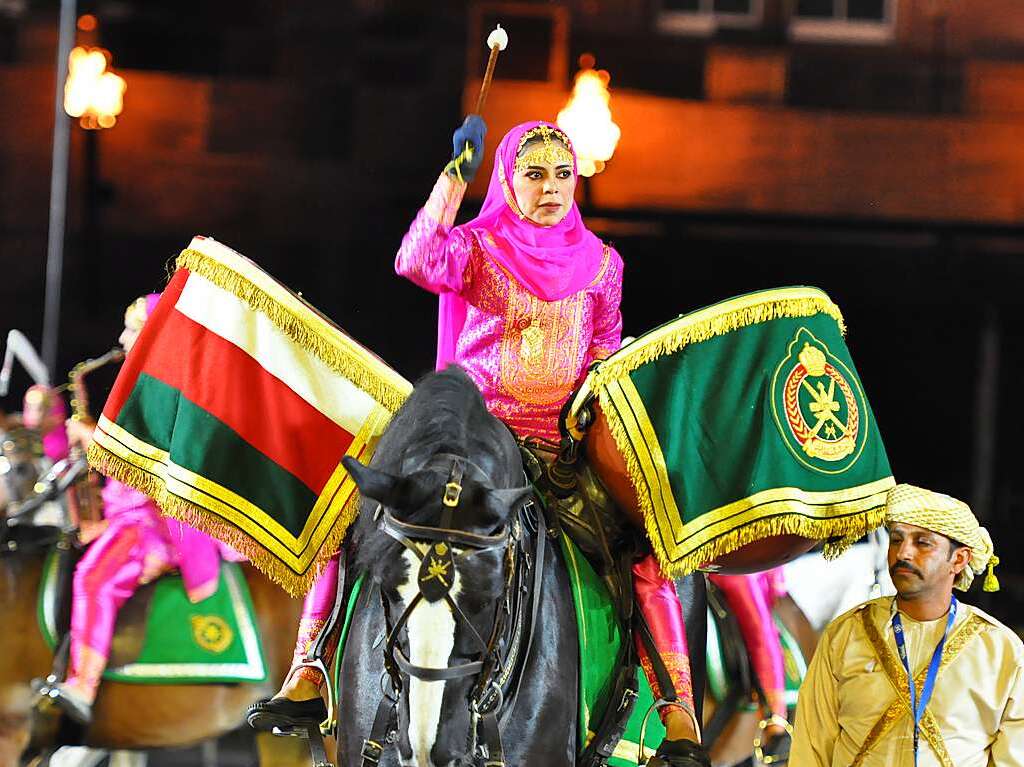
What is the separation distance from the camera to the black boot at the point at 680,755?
4281 mm

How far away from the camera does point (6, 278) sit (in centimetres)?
1127

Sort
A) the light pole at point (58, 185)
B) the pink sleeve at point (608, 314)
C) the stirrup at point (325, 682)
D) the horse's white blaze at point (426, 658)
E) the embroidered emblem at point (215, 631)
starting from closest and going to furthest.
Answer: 1. the horse's white blaze at point (426, 658)
2. the stirrup at point (325, 682)
3. the pink sleeve at point (608, 314)
4. the embroidered emblem at point (215, 631)
5. the light pole at point (58, 185)

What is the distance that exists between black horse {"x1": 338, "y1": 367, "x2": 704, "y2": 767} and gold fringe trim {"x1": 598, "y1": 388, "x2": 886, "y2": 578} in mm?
274

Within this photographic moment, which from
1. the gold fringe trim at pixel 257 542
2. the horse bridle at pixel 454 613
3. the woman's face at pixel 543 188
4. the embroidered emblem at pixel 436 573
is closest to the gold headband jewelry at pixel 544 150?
the woman's face at pixel 543 188

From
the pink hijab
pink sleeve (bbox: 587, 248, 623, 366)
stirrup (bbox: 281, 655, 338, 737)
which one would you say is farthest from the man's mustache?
stirrup (bbox: 281, 655, 338, 737)

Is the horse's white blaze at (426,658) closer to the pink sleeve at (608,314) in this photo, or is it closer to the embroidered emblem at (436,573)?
the embroidered emblem at (436,573)

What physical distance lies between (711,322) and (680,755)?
1.09m

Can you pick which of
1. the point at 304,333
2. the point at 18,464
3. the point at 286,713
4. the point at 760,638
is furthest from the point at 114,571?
the point at 286,713

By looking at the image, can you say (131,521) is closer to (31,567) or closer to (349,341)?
(31,567)

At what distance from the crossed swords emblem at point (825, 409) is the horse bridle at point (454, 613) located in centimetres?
98

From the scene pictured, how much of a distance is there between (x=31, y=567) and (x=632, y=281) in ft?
16.8

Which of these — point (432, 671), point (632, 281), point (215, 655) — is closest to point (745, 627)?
point (215, 655)

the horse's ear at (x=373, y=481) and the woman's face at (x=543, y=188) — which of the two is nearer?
the horse's ear at (x=373, y=481)

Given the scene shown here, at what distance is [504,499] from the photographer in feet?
12.5
